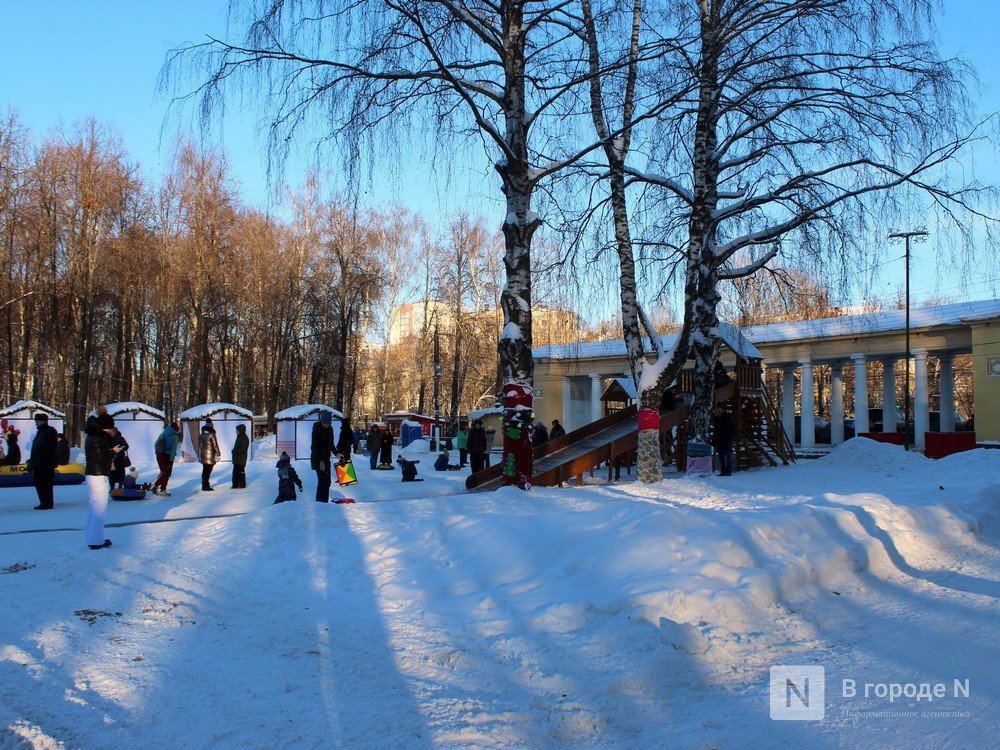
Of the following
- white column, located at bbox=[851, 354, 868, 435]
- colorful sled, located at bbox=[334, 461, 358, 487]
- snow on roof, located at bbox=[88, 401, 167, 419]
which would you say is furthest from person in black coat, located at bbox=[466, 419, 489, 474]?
white column, located at bbox=[851, 354, 868, 435]

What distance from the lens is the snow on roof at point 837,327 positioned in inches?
1209

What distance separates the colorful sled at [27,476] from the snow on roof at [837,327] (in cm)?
1651

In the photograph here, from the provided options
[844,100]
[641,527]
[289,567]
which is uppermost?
[844,100]

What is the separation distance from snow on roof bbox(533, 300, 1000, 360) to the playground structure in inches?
244

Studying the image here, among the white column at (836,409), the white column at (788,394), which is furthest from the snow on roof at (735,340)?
the white column at (836,409)

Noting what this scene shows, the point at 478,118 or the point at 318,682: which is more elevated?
the point at 478,118

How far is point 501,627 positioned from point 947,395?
38553mm

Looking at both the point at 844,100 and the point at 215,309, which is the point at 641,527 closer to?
the point at 844,100

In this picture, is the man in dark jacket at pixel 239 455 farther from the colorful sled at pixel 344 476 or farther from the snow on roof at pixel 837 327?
the snow on roof at pixel 837 327

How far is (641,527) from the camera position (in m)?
6.87

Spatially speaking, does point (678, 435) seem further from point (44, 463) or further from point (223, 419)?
point (223, 419)

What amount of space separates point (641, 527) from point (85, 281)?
36387 mm

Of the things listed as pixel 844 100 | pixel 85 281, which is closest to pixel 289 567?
pixel 844 100

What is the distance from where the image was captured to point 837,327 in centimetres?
3488
